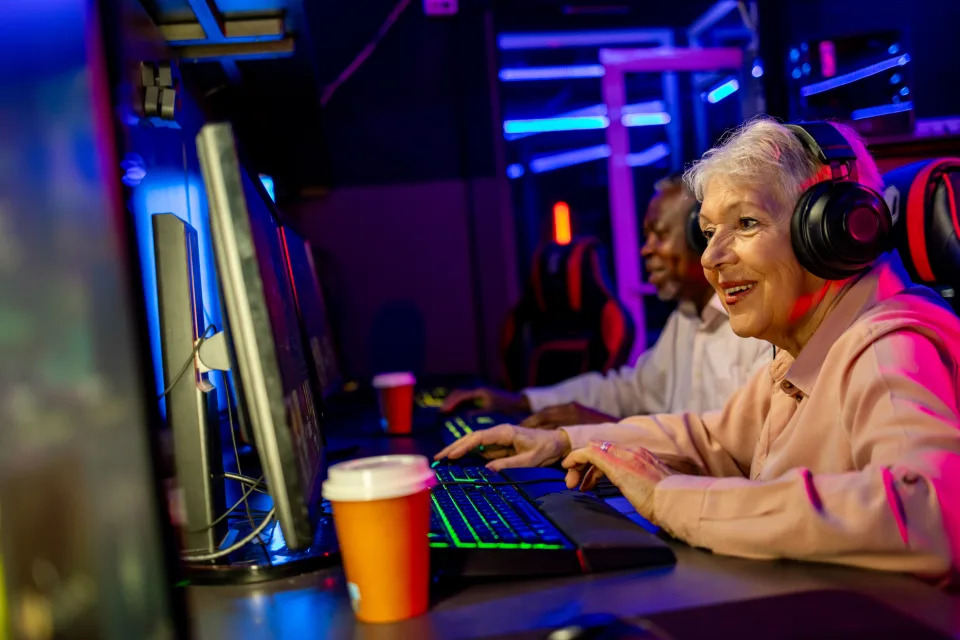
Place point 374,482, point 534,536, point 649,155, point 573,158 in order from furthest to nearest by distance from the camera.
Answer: point 573,158
point 649,155
point 534,536
point 374,482

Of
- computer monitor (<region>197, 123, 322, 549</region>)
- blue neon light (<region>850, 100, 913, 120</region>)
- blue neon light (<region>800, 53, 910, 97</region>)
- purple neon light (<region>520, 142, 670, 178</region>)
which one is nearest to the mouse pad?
computer monitor (<region>197, 123, 322, 549</region>)

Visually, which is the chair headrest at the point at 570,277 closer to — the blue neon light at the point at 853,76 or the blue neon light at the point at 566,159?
the blue neon light at the point at 853,76

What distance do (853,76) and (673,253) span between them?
1.22 metres

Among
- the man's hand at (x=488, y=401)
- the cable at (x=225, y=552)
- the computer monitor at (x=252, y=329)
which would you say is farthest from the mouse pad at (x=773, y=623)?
the man's hand at (x=488, y=401)

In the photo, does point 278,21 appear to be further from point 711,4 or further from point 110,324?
point 711,4

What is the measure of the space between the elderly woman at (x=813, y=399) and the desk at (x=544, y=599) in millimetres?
36

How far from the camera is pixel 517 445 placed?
4.50ft

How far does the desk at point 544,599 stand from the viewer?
2.23ft

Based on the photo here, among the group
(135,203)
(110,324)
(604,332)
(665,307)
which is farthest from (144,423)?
(665,307)

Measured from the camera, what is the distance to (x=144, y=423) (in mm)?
527

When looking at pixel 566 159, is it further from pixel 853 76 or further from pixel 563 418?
pixel 563 418

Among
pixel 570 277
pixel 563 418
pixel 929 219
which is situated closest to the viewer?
pixel 929 219

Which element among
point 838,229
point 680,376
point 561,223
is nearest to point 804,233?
point 838,229

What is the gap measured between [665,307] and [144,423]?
4.36 m
